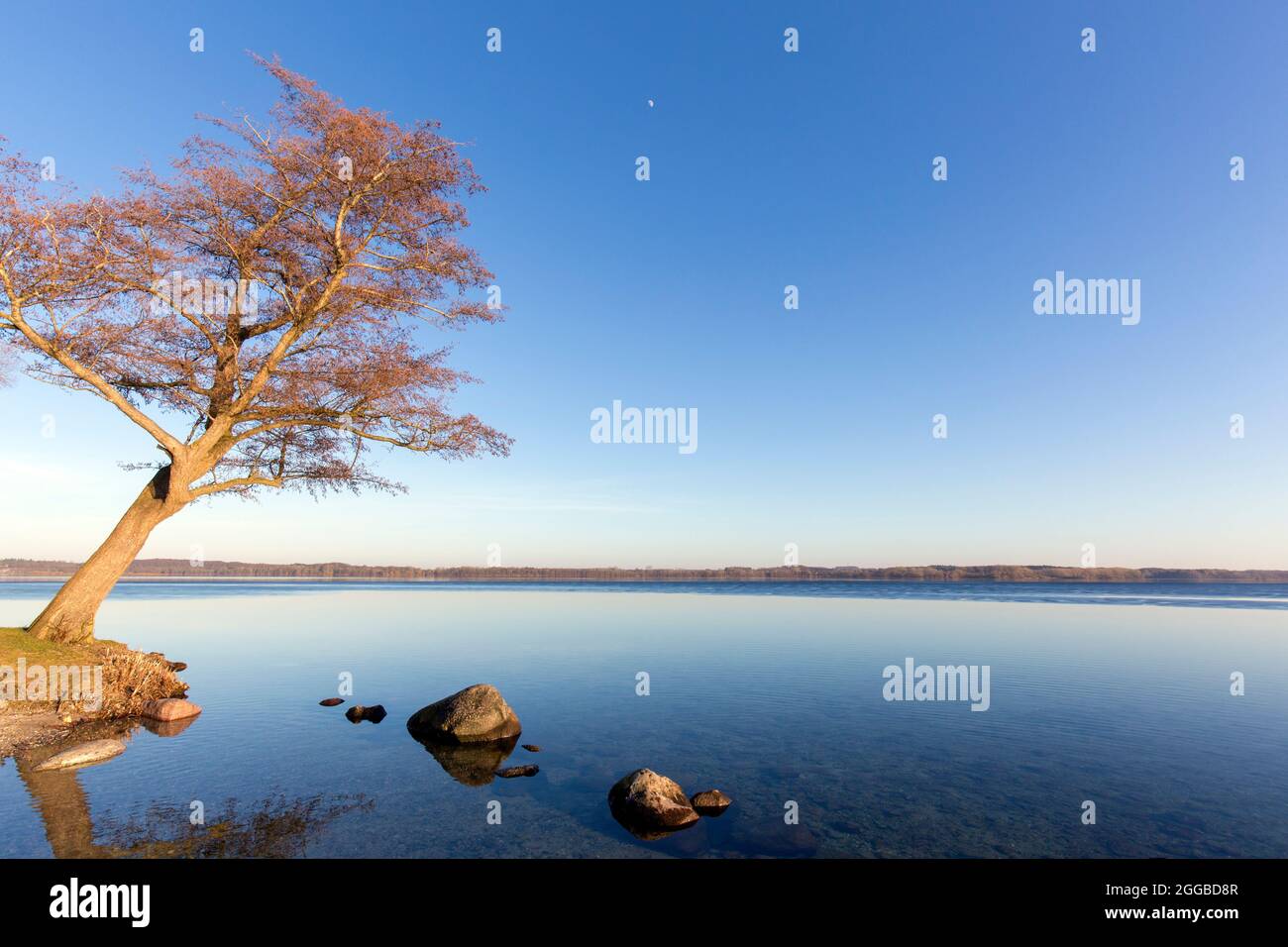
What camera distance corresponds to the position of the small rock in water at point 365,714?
1750 cm

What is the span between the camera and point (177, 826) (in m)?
9.44

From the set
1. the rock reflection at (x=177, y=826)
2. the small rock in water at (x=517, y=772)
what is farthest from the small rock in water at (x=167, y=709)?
the small rock in water at (x=517, y=772)

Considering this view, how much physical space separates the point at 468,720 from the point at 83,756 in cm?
783

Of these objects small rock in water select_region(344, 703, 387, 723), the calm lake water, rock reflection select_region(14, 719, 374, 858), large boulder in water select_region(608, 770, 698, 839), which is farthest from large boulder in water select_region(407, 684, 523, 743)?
large boulder in water select_region(608, 770, 698, 839)

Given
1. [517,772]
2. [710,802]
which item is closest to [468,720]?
[517,772]

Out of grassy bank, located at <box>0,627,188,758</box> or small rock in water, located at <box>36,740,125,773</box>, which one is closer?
small rock in water, located at <box>36,740,125,773</box>

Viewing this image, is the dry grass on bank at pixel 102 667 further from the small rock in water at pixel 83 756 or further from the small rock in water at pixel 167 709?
the small rock in water at pixel 83 756

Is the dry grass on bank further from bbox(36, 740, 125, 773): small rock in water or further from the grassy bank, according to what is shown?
bbox(36, 740, 125, 773): small rock in water

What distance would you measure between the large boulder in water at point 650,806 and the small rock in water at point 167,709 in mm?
13444

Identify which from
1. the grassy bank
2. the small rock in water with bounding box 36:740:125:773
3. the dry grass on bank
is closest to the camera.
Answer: the small rock in water with bounding box 36:740:125:773

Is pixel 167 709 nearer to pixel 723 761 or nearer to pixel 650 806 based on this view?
pixel 650 806

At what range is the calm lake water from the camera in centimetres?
966

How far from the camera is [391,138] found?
18.6 meters

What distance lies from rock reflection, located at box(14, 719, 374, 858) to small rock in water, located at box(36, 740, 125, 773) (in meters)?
0.23
